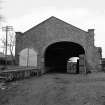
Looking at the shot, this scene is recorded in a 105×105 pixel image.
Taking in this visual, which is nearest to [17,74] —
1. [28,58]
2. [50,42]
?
[28,58]

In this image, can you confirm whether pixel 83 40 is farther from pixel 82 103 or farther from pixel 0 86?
pixel 82 103

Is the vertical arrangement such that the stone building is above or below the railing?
above

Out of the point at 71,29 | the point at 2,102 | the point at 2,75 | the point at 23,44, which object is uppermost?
the point at 71,29

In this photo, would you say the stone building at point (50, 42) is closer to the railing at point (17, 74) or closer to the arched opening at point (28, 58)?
the arched opening at point (28, 58)

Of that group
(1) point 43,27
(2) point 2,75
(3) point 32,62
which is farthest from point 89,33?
(2) point 2,75

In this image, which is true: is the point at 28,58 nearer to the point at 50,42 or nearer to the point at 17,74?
the point at 50,42

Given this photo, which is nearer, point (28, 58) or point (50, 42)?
point (50, 42)

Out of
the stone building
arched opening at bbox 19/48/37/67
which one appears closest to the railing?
arched opening at bbox 19/48/37/67

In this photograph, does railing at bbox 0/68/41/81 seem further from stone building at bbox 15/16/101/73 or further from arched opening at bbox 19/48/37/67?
stone building at bbox 15/16/101/73

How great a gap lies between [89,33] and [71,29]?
2.53 meters

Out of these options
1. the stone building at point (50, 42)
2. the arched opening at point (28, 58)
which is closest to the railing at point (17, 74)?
the arched opening at point (28, 58)

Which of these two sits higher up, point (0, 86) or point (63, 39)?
point (63, 39)

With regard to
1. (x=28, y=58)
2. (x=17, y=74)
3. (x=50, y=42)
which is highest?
(x=50, y=42)

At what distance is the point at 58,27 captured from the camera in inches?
998
